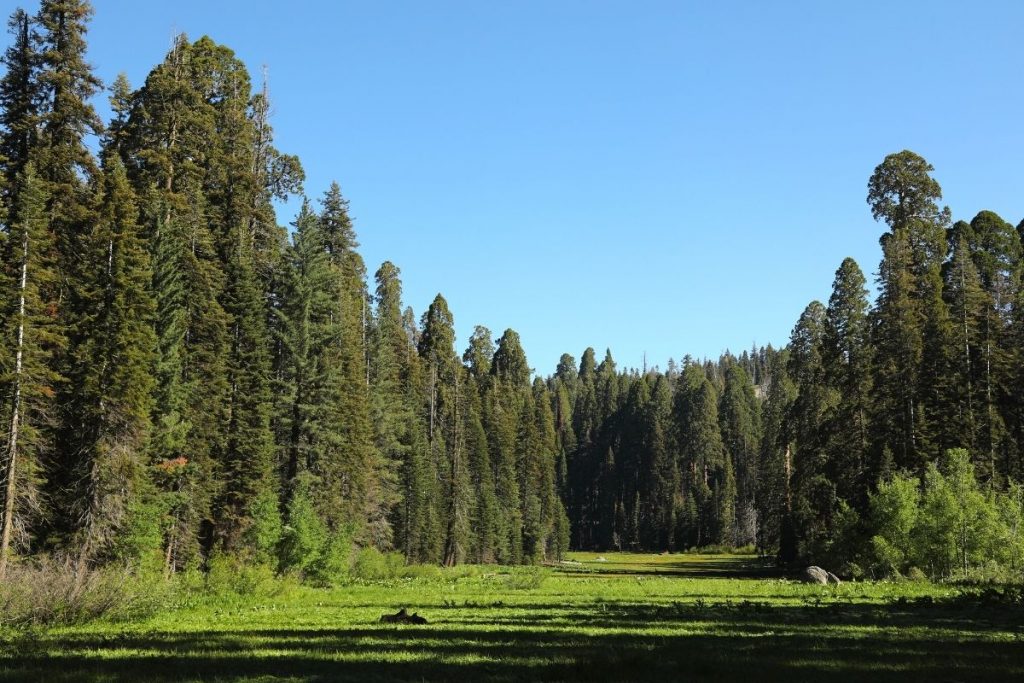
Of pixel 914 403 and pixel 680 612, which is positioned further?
pixel 914 403

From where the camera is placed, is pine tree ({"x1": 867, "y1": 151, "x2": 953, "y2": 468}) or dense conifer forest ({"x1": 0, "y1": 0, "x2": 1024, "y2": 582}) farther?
pine tree ({"x1": 867, "y1": 151, "x2": 953, "y2": 468})

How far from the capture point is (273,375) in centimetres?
5662

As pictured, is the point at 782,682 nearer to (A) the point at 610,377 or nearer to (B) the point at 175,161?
(B) the point at 175,161

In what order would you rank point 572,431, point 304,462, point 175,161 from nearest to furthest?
point 175,161, point 304,462, point 572,431

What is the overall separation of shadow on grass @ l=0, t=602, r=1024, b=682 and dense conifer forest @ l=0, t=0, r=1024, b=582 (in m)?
16.2

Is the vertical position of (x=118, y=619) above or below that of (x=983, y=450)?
below

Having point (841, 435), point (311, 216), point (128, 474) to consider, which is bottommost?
point (128, 474)

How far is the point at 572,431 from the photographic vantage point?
604 feet

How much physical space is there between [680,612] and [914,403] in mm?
39704

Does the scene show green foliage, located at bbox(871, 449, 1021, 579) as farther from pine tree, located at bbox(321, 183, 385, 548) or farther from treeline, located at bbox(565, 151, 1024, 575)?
pine tree, located at bbox(321, 183, 385, 548)

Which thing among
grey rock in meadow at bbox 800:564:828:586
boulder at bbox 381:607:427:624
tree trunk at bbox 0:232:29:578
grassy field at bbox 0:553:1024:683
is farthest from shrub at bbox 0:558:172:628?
grey rock in meadow at bbox 800:564:828:586

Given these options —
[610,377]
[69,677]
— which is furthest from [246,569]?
[610,377]

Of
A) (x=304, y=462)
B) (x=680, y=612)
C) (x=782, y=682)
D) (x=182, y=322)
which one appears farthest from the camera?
(x=304, y=462)

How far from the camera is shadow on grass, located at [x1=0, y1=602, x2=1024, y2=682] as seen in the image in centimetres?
1530
